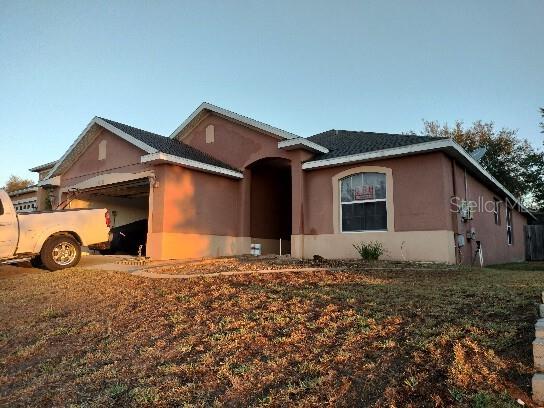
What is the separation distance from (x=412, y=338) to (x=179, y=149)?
12764 millimetres

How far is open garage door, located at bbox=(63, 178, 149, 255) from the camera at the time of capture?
16.3m

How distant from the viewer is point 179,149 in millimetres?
15531

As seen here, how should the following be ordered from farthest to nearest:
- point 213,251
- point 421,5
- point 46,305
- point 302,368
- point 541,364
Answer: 1. point 213,251
2. point 421,5
3. point 46,305
4. point 302,368
5. point 541,364

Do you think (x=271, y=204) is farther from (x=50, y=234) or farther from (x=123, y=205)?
(x=50, y=234)

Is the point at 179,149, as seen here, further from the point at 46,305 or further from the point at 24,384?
the point at 24,384

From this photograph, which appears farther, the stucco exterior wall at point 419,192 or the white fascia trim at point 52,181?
the white fascia trim at point 52,181

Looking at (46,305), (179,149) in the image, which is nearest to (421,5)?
(179,149)

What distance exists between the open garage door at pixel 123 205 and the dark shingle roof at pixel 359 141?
678 centimetres

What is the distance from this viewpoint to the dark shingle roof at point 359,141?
13118 mm

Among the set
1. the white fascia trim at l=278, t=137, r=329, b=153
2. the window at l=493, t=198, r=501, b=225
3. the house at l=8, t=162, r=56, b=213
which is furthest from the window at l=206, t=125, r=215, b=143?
the window at l=493, t=198, r=501, b=225

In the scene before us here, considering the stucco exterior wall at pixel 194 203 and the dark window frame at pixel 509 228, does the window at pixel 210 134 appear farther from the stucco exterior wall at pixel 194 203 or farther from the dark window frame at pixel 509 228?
the dark window frame at pixel 509 228

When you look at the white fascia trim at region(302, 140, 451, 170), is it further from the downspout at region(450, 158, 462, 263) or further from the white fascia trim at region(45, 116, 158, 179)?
the white fascia trim at region(45, 116, 158, 179)

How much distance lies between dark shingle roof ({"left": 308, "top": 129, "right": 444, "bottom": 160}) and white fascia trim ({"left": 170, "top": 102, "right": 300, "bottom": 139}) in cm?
141

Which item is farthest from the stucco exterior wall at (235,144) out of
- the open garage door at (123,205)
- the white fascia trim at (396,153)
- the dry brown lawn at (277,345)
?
the dry brown lawn at (277,345)
